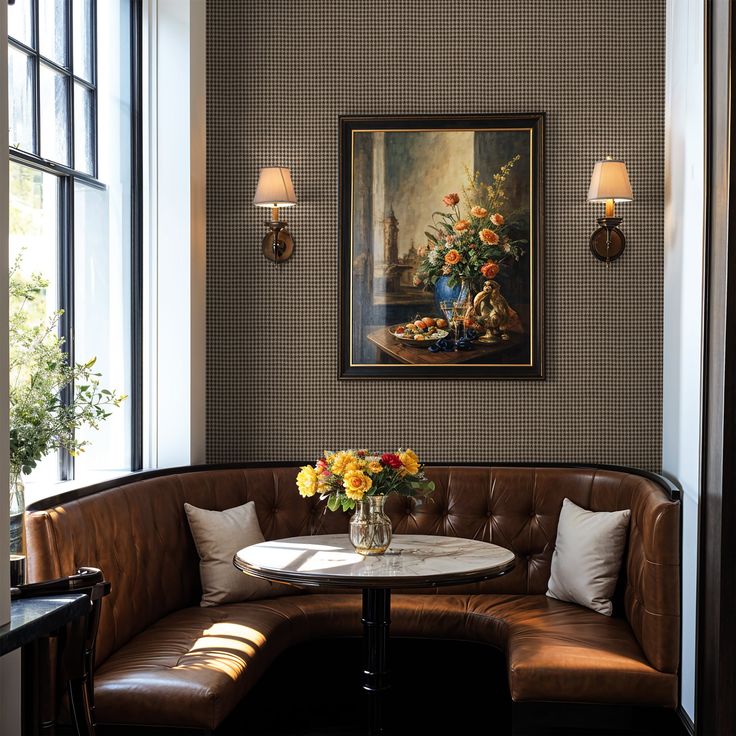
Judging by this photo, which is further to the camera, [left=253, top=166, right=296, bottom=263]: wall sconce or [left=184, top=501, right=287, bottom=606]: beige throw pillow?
[left=253, top=166, right=296, bottom=263]: wall sconce

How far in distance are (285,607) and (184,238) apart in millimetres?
1791

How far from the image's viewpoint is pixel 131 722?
115 inches

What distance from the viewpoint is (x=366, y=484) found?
3170 millimetres

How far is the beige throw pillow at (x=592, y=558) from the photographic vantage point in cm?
380

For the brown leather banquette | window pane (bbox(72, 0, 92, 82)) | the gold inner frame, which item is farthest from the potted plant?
the gold inner frame

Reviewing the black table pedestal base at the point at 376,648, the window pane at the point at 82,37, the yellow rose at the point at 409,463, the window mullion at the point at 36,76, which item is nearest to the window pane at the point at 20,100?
the window mullion at the point at 36,76

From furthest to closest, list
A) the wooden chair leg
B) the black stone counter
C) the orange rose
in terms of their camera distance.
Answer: the orange rose < the wooden chair leg < the black stone counter

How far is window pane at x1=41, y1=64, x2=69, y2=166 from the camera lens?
11.8 feet

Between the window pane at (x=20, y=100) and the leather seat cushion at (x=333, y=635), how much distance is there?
1919 millimetres

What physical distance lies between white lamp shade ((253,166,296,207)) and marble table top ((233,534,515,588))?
1658mm

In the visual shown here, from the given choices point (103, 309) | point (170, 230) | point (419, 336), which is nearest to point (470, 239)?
point (419, 336)

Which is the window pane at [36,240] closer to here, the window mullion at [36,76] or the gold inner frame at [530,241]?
the window mullion at [36,76]

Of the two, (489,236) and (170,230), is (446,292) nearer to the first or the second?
(489,236)

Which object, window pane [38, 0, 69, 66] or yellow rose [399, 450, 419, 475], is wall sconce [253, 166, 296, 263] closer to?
window pane [38, 0, 69, 66]
